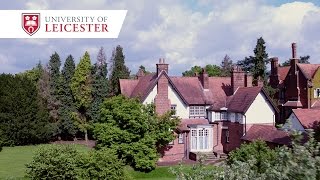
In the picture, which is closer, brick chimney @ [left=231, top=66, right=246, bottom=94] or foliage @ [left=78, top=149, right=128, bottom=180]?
foliage @ [left=78, top=149, right=128, bottom=180]

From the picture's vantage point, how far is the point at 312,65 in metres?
49.2

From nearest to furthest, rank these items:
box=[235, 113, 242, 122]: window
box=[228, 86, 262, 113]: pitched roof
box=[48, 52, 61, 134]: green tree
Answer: box=[228, 86, 262, 113]: pitched roof < box=[235, 113, 242, 122]: window < box=[48, 52, 61, 134]: green tree

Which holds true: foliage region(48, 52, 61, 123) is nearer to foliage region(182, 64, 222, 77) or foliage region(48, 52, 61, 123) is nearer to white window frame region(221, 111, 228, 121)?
white window frame region(221, 111, 228, 121)

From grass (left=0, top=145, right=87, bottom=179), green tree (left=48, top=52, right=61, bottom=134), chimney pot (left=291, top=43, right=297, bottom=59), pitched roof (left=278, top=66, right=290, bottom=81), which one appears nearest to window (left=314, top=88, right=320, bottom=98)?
chimney pot (left=291, top=43, right=297, bottom=59)

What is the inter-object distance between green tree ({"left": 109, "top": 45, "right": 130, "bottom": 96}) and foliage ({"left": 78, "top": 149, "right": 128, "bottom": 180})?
34.3 metres

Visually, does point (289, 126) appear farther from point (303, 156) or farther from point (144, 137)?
point (144, 137)

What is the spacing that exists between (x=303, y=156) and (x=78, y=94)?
2072 inches

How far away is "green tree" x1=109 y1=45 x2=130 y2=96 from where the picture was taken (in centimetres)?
5969

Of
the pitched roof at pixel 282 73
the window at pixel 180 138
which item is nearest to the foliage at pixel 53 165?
the window at pixel 180 138

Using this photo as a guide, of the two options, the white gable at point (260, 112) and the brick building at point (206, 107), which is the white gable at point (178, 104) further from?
the white gable at point (260, 112)

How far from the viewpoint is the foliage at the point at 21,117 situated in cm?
5288

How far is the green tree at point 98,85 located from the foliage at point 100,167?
30777 millimetres

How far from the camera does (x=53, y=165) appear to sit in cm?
2464

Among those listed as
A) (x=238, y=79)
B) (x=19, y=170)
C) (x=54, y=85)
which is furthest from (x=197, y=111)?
(x=54, y=85)
